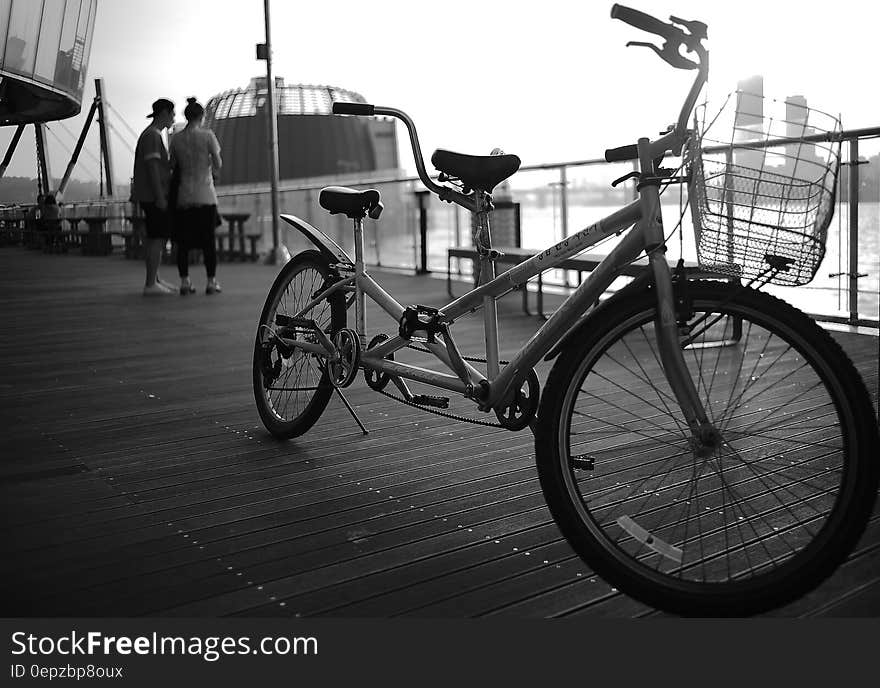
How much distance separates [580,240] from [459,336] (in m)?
3.11

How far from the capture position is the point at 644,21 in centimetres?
173

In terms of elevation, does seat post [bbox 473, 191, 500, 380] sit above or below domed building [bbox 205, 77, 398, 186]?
below

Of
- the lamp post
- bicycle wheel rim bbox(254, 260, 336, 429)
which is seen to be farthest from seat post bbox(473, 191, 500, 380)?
the lamp post

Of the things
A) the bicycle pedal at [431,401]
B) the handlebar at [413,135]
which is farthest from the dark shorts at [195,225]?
the bicycle pedal at [431,401]

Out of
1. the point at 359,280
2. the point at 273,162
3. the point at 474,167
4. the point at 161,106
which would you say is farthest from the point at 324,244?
the point at 273,162

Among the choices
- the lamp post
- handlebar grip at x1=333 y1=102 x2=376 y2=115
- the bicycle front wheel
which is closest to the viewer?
the bicycle front wheel

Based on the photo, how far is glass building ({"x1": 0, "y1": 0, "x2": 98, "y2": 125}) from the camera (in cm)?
441

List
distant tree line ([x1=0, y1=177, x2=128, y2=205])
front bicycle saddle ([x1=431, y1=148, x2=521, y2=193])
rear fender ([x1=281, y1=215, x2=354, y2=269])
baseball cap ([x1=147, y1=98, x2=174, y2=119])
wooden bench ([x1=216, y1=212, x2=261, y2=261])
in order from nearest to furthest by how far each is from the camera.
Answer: front bicycle saddle ([x1=431, y1=148, x2=521, y2=193]) < rear fender ([x1=281, y1=215, x2=354, y2=269]) < distant tree line ([x1=0, y1=177, x2=128, y2=205]) < baseball cap ([x1=147, y1=98, x2=174, y2=119]) < wooden bench ([x1=216, y1=212, x2=261, y2=261])

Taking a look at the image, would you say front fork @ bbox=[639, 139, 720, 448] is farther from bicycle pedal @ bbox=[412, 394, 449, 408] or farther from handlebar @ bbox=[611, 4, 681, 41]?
bicycle pedal @ bbox=[412, 394, 449, 408]

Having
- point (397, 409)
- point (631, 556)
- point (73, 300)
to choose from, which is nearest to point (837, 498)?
point (631, 556)

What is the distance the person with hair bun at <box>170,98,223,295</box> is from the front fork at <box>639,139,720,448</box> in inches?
225

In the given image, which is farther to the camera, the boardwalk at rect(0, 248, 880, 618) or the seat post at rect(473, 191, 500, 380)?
the seat post at rect(473, 191, 500, 380)

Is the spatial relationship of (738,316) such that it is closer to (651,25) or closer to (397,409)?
(651,25)

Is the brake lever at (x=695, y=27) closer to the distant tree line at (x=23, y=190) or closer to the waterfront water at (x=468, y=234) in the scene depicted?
the waterfront water at (x=468, y=234)
